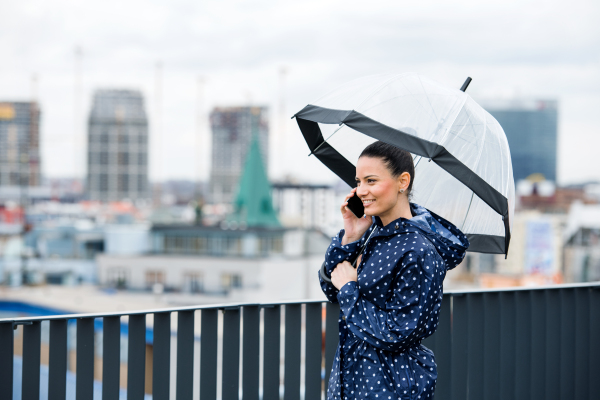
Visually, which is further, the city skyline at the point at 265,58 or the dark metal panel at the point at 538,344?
the city skyline at the point at 265,58

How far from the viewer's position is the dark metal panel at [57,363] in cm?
226

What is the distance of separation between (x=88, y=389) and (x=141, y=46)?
12254 centimetres

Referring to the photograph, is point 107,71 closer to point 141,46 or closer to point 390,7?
point 141,46

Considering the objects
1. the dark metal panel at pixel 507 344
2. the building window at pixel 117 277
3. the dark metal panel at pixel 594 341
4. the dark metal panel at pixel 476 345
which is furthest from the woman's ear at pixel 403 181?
the building window at pixel 117 277

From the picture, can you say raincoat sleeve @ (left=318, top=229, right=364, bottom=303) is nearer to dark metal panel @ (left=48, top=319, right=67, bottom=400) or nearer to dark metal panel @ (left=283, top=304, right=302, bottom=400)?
dark metal panel @ (left=283, top=304, right=302, bottom=400)

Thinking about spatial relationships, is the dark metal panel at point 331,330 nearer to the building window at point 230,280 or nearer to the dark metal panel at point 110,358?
the dark metal panel at point 110,358

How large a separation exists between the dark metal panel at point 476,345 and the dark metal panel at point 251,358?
3.46 ft

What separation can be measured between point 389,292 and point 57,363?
1437mm

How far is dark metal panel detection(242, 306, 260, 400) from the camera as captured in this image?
2.54 metres

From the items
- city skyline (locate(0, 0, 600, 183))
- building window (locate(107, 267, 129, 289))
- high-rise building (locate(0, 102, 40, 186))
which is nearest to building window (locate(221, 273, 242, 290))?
building window (locate(107, 267, 129, 289))

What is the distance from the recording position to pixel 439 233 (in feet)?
5.46

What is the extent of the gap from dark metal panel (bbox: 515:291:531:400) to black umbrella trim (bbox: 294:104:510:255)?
113 centimetres

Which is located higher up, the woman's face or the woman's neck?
the woman's face

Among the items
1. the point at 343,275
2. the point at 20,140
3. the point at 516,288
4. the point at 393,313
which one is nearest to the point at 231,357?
the point at 343,275
